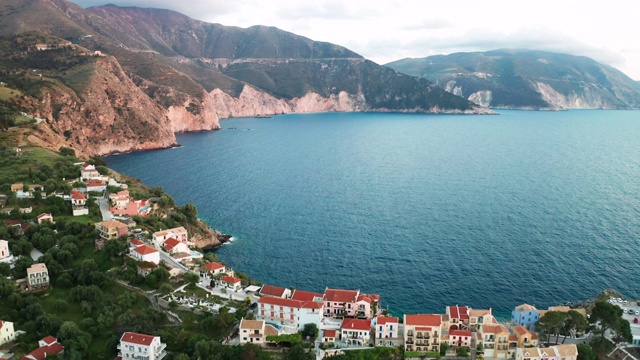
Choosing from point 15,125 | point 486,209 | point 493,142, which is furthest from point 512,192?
point 15,125

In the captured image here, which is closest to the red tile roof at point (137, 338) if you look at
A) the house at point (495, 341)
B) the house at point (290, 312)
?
the house at point (290, 312)

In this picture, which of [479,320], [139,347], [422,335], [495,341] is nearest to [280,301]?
[139,347]

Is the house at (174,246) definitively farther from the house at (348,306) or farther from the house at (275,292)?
the house at (348,306)

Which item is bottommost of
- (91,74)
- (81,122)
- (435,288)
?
(435,288)

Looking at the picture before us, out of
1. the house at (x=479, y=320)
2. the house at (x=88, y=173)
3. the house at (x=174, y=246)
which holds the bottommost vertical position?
the house at (x=479, y=320)

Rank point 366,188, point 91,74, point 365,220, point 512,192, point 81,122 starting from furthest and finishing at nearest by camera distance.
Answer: point 91,74
point 81,122
point 366,188
point 512,192
point 365,220

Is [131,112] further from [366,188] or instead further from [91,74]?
[366,188]
